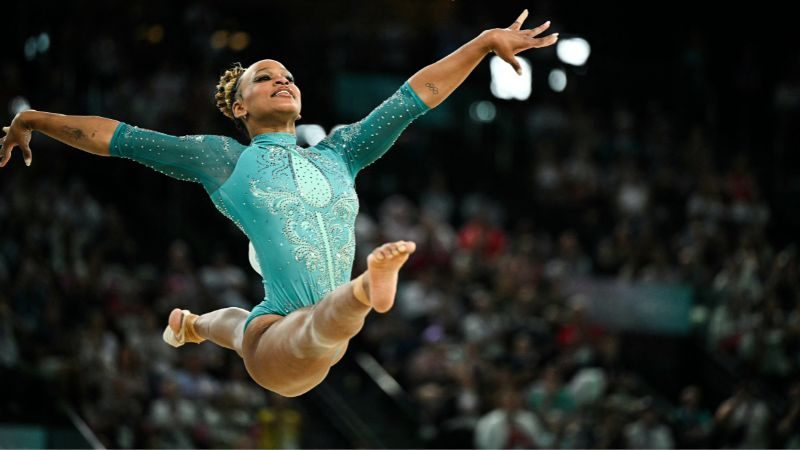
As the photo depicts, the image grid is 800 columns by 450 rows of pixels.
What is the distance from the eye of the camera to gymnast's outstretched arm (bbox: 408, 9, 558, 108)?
495 centimetres

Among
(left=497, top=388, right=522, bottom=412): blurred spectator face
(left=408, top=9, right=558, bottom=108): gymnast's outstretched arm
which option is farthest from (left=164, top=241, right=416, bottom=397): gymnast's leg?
(left=497, top=388, right=522, bottom=412): blurred spectator face

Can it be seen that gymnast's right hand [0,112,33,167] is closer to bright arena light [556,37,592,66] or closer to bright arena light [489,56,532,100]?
bright arena light [489,56,532,100]

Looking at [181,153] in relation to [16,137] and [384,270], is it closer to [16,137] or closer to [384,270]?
[16,137]

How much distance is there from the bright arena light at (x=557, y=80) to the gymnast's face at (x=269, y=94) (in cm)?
886

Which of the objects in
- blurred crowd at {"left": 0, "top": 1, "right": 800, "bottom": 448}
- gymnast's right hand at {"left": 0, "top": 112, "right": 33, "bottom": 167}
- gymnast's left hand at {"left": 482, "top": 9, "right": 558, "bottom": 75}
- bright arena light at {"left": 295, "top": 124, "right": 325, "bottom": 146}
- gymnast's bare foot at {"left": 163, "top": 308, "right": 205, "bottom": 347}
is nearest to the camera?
gymnast's left hand at {"left": 482, "top": 9, "right": 558, "bottom": 75}

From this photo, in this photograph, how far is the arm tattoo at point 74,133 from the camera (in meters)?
4.98

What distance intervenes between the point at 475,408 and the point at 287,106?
5.12 m

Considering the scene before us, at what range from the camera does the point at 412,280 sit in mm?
11453

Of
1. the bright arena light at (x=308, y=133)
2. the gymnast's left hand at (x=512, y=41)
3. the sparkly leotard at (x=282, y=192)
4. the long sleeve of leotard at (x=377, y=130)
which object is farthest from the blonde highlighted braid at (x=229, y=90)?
the bright arena light at (x=308, y=133)

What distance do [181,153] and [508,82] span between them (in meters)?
9.01

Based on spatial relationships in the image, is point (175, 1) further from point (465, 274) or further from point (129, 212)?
point (465, 274)

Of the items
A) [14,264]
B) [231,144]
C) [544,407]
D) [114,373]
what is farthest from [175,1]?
[231,144]

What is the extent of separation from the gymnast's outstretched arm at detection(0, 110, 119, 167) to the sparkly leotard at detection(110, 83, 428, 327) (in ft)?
0.17

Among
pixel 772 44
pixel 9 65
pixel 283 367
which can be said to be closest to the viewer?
pixel 283 367
